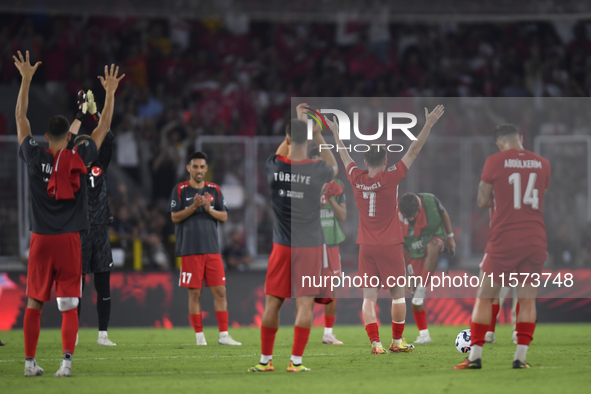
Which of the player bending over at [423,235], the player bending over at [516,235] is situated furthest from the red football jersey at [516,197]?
the player bending over at [423,235]

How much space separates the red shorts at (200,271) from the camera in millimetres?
9758

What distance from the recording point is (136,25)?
1811cm

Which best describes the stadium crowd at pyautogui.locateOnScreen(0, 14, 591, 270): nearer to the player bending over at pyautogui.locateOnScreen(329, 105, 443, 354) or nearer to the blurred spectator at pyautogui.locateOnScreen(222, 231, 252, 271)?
the blurred spectator at pyautogui.locateOnScreen(222, 231, 252, 271)

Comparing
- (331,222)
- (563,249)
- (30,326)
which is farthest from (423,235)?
(30,326)

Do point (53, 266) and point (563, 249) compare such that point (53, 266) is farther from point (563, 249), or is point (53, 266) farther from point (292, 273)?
point (563, 249)

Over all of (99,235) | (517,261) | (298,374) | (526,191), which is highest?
(526,191)

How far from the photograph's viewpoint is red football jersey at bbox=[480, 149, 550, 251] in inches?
273

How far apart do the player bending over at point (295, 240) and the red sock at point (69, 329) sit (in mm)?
1598

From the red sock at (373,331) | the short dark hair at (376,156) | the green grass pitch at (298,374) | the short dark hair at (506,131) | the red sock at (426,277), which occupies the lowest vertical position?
the green grass pitch at (298,374)

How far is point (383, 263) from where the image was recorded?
8.36 m

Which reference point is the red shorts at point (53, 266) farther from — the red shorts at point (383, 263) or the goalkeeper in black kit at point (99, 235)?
the red shorts at point (383, 263)

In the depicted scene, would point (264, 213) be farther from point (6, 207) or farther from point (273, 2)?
point (273, 2)

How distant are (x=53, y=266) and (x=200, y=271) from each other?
127 inches

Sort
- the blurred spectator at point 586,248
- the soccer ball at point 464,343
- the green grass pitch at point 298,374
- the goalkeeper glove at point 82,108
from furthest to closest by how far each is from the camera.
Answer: the blurred spectator at point 586,248 < the soccer ball at point 464,343 < the goalkeeper glove at point 82,108 < the green grass pitch at point 298,374
